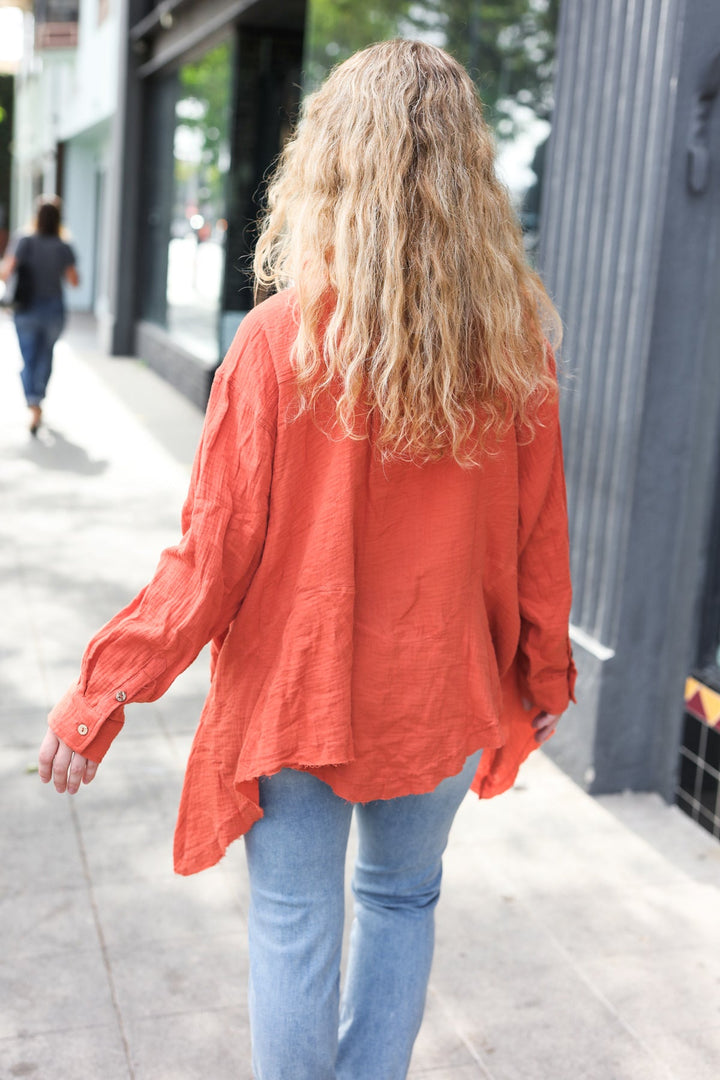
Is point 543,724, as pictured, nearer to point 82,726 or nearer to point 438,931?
point 82,726

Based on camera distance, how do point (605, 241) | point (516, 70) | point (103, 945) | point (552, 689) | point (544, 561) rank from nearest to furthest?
point (544, 561), point (552, 689), point (103, 945), point (605, 241), point (516, 70)

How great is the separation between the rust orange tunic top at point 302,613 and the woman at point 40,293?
27.0 feet

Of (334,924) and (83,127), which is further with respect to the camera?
(83,127)

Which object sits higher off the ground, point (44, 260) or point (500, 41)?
point (500, 41)

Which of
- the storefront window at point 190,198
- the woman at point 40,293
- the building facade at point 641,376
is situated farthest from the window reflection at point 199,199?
the building facade at point 641,376

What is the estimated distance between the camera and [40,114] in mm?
28781

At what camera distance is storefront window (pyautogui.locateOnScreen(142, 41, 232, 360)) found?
1153cm

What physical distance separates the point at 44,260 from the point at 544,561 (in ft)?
28.0

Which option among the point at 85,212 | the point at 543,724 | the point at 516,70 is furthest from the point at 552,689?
the point at 85,212

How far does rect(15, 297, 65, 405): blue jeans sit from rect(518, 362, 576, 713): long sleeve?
323 inches

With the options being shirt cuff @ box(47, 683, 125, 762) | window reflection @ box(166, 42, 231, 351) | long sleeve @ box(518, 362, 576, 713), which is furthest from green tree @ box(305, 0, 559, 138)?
shirt cuff @ box(47, 683, 125, 762)

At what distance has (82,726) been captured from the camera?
173cm

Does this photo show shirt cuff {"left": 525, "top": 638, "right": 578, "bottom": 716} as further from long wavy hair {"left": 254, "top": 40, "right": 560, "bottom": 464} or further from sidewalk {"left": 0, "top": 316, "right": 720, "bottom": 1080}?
sidewalk {"left": 0, "top": 316, "right": 720, "bottom": 1080}

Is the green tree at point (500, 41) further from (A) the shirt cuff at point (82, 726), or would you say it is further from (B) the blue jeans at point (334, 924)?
(A) the shirt cuff at point (82, 726)
